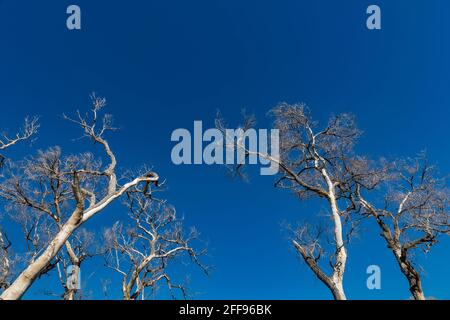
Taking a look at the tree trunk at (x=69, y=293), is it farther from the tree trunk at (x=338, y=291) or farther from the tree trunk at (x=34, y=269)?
the tree trunk at (x=338, y=291)

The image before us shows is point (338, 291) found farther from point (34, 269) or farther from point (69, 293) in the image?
point (69, 293)

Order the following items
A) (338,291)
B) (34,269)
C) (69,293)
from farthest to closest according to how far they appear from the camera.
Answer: (69,293) < (338,291) < (34,269)

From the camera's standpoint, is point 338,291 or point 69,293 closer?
point 338,291

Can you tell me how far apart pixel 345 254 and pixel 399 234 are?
5118 mm

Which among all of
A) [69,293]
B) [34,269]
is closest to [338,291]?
[34,269]

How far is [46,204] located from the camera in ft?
41.5

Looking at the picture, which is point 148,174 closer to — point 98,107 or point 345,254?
point 98,107

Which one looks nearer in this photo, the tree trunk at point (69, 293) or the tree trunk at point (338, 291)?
the tree trunk at point (338, 291)

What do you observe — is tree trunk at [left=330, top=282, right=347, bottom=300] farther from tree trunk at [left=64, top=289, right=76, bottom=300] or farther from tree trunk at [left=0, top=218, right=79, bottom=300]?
tree trunk at [left=64, top=289, right=76, bottom=300]

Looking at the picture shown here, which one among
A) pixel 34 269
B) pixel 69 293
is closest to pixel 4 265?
pixel 69 293

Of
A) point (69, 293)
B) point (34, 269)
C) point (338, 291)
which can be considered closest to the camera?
point (34, 269)

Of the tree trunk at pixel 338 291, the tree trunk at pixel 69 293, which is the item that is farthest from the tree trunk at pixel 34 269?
the tree trunk at pixel 69 293

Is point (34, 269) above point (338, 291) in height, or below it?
above
